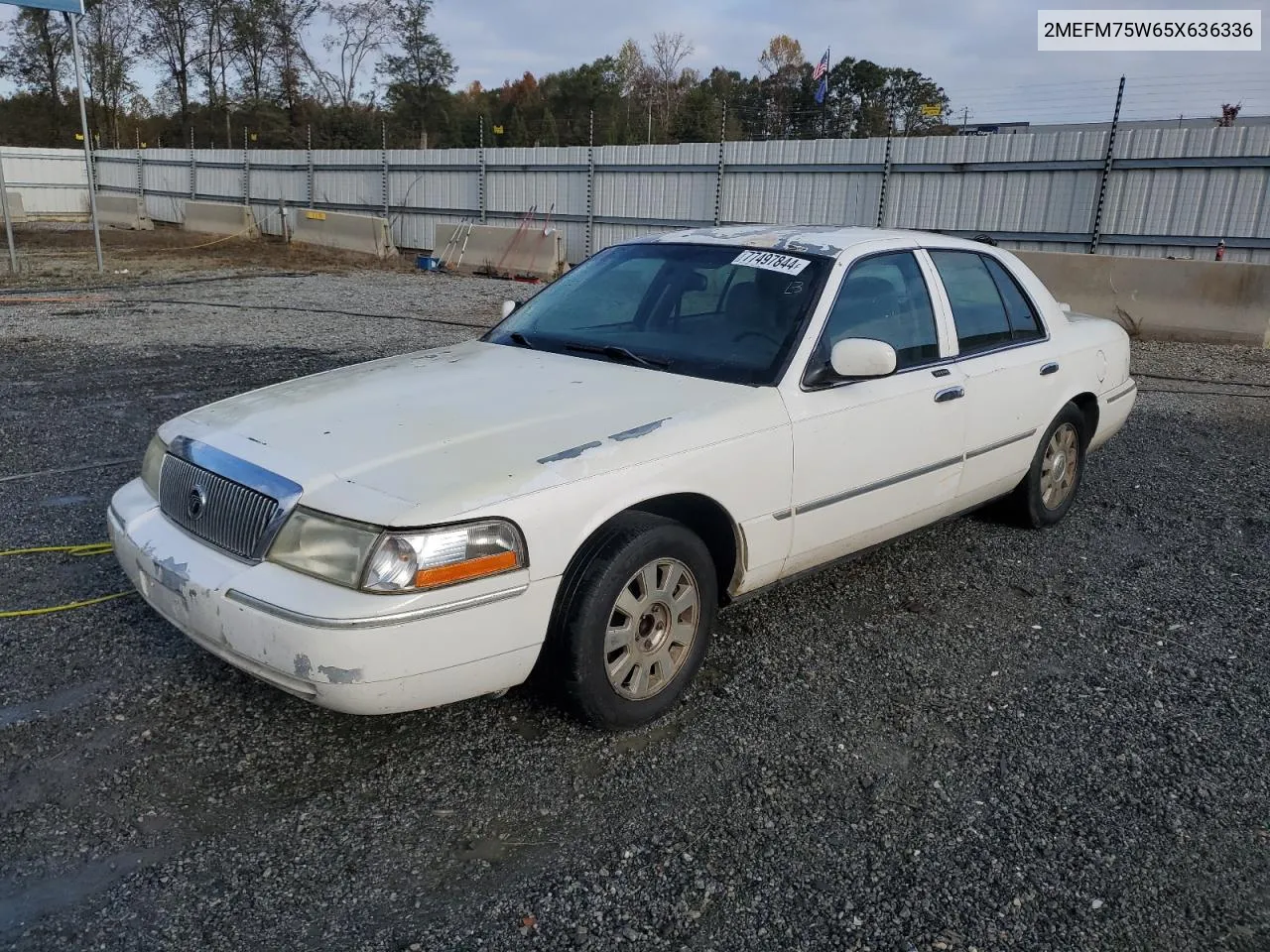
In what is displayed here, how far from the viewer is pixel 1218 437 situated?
7.69 metres

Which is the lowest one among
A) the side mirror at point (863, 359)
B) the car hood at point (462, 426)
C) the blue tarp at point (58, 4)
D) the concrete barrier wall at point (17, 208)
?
the concrete barrier wall at point (17, 208)

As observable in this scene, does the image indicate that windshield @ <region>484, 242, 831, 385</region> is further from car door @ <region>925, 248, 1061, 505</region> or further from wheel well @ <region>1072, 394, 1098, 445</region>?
wheel well @ <region>1072, 394, 1098, 445</region>

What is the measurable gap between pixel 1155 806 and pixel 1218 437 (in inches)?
224

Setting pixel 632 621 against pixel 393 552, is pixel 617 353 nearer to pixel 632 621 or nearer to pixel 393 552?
pixel 632 621

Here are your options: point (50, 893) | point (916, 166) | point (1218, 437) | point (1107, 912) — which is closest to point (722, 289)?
point (1107, 912)

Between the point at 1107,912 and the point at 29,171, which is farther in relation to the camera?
the point at 29,171

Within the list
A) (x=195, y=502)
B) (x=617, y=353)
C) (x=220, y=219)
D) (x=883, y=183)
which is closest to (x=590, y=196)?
(x=883, y=183)

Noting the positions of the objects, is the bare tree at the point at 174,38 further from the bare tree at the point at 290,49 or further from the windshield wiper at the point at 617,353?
the windshield wiper at the point at 617,353

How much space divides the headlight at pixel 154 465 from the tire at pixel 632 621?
156 centimetres

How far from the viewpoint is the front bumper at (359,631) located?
2.72 m

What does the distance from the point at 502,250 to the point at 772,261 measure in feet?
53.1

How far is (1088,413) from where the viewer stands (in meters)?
5.55

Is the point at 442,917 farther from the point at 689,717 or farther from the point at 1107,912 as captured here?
the point at 1107,912

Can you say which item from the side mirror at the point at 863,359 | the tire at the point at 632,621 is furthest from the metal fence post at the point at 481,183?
the tire at the point at 632,621
